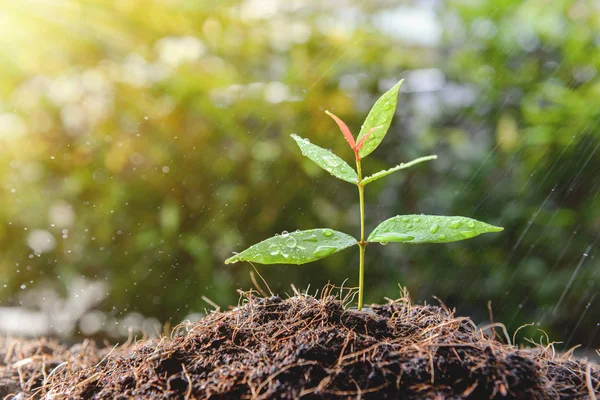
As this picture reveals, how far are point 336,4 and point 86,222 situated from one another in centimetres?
101

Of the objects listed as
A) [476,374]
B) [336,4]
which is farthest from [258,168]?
[476,374]

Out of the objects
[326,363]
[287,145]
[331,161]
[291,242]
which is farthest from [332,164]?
[287,145]

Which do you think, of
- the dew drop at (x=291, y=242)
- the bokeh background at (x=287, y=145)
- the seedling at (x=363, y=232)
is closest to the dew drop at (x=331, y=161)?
the seedling at (x=363, y=232)

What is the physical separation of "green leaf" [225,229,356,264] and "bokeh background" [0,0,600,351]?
757 millimetres

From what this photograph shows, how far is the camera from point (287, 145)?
1376 mm

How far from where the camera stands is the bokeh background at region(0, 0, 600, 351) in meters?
1.30

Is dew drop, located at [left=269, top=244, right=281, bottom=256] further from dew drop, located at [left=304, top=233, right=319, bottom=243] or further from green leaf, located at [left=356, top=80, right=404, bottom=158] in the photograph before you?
green leaf, located at [left=356, top=80, right=404, bottom=158]

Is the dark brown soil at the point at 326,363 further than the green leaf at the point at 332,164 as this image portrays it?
No

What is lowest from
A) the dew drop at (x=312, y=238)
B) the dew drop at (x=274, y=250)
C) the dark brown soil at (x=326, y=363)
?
the dark brown soil at (x=326, y=363)

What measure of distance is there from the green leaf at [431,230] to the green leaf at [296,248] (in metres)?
0.05

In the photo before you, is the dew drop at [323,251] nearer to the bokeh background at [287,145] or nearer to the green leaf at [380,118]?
the green leaf at [380,118]

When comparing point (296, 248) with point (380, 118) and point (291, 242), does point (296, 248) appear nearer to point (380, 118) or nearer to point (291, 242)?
point (291, 242)

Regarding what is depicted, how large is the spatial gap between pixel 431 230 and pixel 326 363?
19 centimetres

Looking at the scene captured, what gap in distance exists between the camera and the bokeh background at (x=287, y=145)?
4.26 ft
